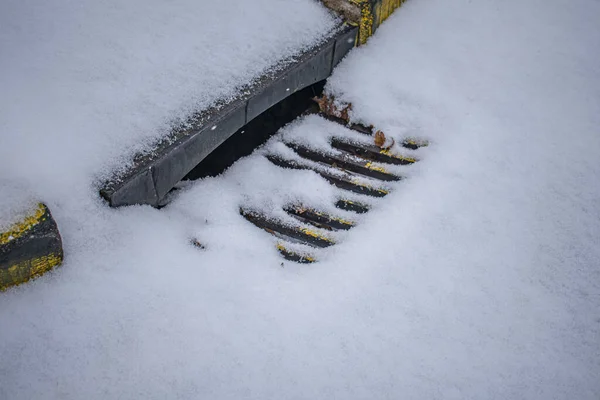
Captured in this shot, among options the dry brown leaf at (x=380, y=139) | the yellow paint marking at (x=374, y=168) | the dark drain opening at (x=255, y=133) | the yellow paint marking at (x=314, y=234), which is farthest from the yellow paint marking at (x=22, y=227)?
the dry brown leaf at (x=380, y=139)

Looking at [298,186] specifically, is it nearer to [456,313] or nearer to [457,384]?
[456,313]

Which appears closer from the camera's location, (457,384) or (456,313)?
(457,384)

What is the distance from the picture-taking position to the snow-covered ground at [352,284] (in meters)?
1.93

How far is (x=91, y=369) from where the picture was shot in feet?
6.12

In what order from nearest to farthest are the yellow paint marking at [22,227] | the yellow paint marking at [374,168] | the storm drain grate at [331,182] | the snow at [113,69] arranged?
1. the yellow paint marking at [22,227]
2. the snow at [113,69]
3. the storm drain grate at [331,182]
4. the yellow paint marking at [374,168]

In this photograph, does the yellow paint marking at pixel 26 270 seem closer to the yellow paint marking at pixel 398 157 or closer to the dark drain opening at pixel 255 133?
the dark drain opening at pixel 255 133

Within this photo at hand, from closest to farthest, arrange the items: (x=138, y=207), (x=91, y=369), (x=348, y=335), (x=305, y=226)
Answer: (x=91, y=369) → (x=348, y=335) → (x=138, y=207) → (x=305, y=226)

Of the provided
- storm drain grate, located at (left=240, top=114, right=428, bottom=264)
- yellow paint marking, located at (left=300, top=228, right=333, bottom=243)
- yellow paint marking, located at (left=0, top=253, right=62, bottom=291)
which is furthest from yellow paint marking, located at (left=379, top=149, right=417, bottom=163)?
yellow paint marking, located at (left=0, top=253, right=62, bottom=291)

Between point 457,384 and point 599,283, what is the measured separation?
870 mm

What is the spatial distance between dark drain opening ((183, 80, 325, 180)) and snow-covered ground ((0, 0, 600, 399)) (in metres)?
0.14

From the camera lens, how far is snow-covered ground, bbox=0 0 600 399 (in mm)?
1931

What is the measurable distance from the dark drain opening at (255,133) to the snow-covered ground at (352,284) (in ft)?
0.47

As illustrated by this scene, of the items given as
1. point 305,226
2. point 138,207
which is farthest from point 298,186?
point 138,207

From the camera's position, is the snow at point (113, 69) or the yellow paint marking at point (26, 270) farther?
the snow at point (113, 69)
